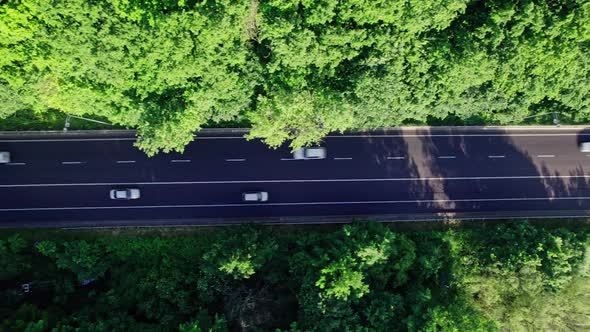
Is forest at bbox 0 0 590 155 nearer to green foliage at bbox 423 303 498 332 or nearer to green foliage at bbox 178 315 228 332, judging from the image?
green foliage at bbox 178 315 228 332

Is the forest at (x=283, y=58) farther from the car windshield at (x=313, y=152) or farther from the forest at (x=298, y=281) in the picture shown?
the forest at (x=298, y=281)

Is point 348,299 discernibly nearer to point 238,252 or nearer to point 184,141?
point 238,252

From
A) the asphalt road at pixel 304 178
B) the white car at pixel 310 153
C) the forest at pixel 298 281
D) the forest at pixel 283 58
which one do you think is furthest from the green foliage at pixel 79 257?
the white car at pixel 310 153

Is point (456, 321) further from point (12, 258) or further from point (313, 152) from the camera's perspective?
point (12, 258)

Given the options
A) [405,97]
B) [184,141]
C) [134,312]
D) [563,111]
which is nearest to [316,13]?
[405,97]

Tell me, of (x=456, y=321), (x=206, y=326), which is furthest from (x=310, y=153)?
(x=456, y=321)
